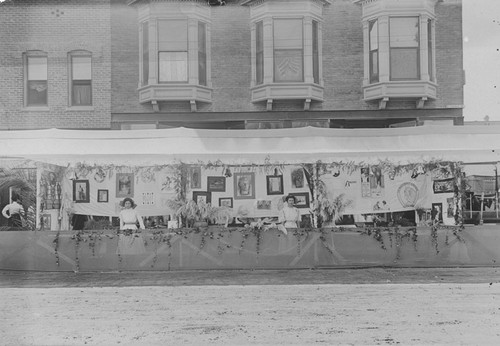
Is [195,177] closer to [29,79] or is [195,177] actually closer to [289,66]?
[289,66]

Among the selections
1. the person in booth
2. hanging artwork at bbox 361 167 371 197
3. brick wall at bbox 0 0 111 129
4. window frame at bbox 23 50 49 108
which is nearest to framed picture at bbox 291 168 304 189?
hanging artwork at bbox 361 167 371 197

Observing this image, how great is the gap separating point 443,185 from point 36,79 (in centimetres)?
919

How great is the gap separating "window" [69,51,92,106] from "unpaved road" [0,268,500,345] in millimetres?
5878

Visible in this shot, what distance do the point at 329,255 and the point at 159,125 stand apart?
5849 millimetres

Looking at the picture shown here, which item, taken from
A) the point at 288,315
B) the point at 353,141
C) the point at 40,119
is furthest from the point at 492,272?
the point at 40,119

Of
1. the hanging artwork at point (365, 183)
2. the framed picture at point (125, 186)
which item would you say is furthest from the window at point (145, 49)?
the hanging artwork at point (365, 183)

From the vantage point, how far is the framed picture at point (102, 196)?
1238 cm

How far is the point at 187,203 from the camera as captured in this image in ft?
38.9

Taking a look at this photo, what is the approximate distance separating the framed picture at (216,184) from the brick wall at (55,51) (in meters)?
4.12

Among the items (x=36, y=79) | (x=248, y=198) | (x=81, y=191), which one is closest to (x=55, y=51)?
(x=36, y=79)

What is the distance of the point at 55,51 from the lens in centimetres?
1438

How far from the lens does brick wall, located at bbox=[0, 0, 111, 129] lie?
1364 cm

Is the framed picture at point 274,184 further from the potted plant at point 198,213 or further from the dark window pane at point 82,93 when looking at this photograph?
the dark window pane at point 82,93

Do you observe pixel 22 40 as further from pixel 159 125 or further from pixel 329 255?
pixel 329 255
